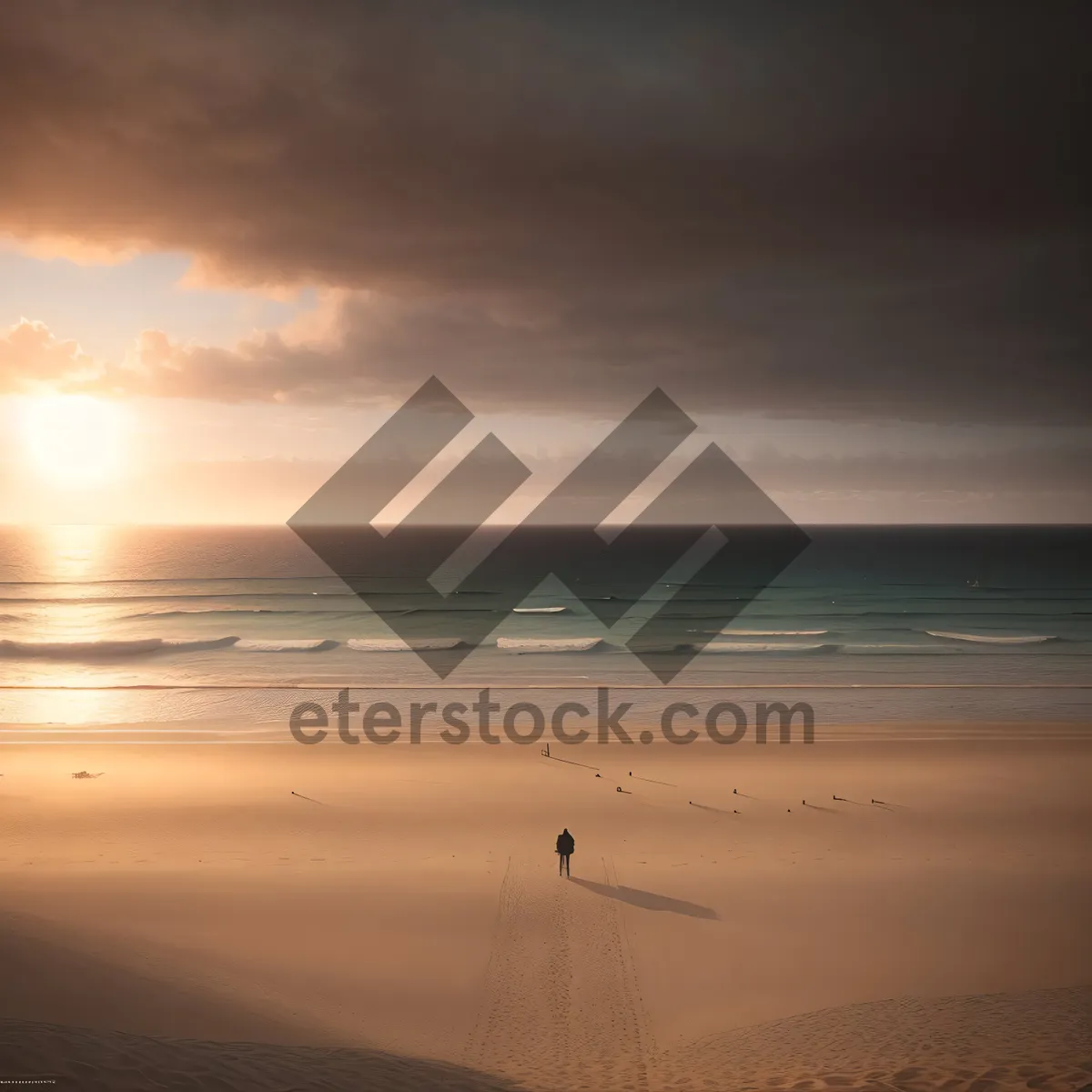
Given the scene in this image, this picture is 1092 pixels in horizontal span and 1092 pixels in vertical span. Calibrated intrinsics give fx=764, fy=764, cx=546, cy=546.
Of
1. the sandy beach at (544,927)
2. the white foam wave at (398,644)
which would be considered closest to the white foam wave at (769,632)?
the white foam wave at (398,644)

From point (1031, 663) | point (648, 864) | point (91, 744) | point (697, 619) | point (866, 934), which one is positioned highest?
point (697, 619)

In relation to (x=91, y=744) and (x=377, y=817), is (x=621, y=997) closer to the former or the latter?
(x=377, y=817)

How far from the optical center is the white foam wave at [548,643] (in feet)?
140

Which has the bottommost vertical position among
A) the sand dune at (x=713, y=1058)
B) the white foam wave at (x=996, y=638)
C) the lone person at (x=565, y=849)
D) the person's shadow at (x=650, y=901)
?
the sand dune at (x=713, y=1058)

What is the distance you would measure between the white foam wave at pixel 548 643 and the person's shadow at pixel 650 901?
2940cm

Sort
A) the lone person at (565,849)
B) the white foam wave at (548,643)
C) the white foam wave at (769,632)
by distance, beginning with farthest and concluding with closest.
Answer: the white foam wave at (769,632) → the white foam wave at (548,643) → the lone person at (565,849)

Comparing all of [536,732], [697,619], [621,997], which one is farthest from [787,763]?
[697,619]

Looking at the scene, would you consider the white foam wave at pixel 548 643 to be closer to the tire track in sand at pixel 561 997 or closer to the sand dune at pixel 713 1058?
the tire track in sand at pixel 561 997

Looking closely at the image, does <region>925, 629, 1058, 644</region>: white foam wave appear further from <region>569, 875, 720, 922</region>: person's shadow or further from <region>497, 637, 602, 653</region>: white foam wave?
<region>569, 875, 720, 922</region>: person's shadow

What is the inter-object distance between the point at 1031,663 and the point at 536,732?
27.2 metres

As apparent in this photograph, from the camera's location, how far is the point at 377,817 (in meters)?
16.2

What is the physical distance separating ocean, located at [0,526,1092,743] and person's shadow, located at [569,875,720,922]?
13893 mm

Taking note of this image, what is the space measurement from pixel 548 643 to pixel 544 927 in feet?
109

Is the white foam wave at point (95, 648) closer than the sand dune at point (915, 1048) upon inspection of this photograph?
No
